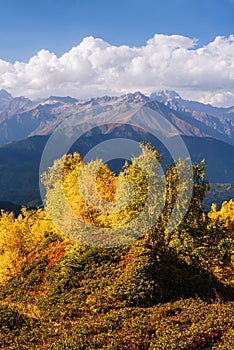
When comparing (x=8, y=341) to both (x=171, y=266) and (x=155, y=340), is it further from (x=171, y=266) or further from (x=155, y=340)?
(x=171, y=266)

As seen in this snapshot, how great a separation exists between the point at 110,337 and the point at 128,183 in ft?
76.0

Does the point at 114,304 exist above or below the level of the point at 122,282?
below

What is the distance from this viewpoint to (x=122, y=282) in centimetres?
2834

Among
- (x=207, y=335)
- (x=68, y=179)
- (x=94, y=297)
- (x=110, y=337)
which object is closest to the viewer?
(x=207, y=335)

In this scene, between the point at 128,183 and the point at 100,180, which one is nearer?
the point at 128,183

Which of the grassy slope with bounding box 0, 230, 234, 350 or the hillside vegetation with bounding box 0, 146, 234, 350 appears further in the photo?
the hillside vegetation with bounding box 0, 146, 234, 350

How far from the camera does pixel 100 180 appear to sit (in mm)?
49000

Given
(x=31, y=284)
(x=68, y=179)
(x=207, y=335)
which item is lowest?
(x=207, y=335)

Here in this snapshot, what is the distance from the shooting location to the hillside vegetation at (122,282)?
19.0 meters

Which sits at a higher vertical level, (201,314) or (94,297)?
(94,297)

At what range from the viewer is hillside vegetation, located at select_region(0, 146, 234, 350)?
62.4 feet

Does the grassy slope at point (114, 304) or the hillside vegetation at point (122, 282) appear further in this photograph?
the hillside vegetation at point (122, 282)

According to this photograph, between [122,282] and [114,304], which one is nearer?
[114,304]

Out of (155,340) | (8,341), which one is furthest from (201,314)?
(8,341)
